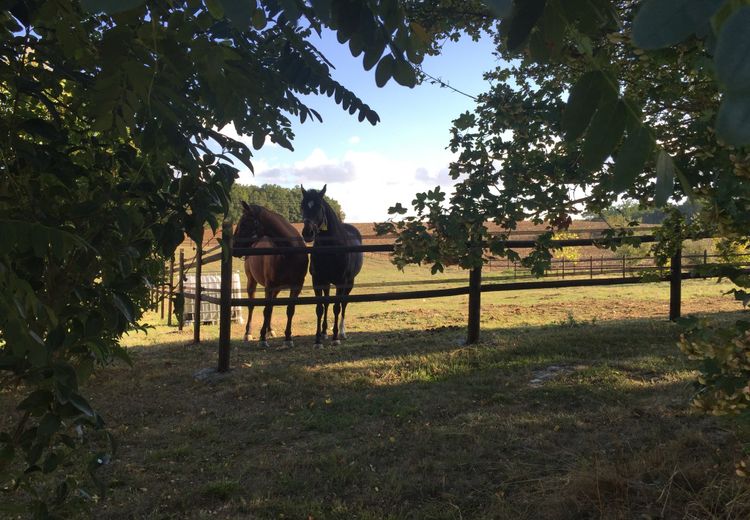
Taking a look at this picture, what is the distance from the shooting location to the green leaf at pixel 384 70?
1.31 m

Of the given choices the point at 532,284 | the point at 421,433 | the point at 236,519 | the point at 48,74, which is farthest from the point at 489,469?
the point at 532,284

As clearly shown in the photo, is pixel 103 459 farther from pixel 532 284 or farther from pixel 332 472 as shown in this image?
pixel 532 284

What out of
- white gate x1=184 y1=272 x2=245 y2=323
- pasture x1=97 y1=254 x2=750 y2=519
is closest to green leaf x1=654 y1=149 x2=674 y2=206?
pasture x1=97 y1=254 x2=750 y2=519

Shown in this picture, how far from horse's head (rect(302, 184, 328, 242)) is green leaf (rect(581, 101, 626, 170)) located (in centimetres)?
656

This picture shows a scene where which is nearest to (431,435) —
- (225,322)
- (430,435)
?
(430,435)

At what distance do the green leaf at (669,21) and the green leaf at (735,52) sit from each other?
2cm

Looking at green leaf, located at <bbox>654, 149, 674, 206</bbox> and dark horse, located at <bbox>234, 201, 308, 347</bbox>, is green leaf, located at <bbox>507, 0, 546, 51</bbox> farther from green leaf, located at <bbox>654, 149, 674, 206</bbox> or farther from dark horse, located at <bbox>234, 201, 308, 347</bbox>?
dark horse, located at <bbox>234, 201, 308, 347</bbox>

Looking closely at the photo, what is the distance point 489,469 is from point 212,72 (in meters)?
2.61

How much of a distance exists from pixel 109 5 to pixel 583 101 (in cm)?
67

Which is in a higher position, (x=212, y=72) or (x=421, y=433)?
(x=212, y=72)

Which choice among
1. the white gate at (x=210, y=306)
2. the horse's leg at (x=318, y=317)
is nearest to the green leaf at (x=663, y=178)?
the horse's leg at (x=318, y=317)

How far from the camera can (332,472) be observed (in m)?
3.05

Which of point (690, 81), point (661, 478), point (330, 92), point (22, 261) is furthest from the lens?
point (690, 81)

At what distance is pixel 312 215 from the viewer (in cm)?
741
